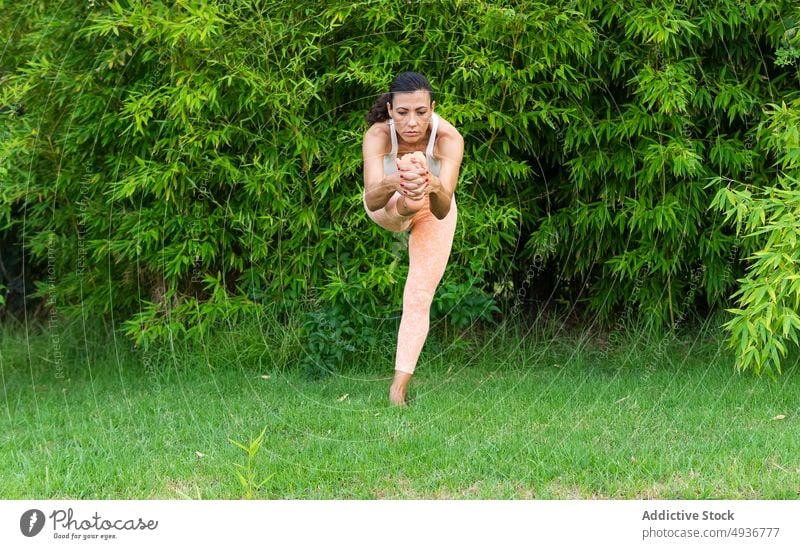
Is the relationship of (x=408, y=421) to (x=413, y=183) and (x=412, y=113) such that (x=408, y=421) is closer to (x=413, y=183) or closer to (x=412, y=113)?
(x=413, y=183)

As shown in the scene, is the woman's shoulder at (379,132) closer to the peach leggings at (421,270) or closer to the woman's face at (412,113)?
the woman's face at (412,113)

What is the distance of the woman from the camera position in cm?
298

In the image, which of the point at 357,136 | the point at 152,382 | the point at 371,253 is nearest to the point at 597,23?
the point at 357,136

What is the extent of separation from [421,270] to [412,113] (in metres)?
0.67

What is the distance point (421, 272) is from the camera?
11.3ft

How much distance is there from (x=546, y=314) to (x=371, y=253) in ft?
3.78

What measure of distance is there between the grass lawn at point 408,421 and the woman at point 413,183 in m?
0.41

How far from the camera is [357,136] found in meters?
4.23
